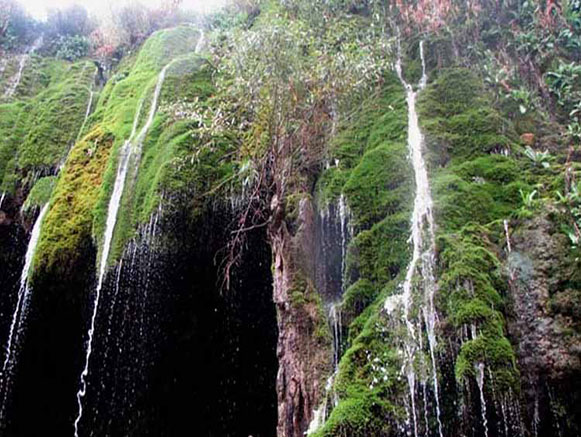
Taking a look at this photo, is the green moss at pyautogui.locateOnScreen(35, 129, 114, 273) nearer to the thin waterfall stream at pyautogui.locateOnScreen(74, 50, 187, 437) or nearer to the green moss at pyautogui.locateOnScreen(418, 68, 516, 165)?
the thin waterfall stream at pyautogui.locateOnScreen(74, 50, 187, 437)

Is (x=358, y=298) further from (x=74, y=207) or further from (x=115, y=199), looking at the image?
(x=74, y=207)

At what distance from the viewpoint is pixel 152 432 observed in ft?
28.3

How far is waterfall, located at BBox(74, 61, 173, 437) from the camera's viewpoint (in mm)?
8023

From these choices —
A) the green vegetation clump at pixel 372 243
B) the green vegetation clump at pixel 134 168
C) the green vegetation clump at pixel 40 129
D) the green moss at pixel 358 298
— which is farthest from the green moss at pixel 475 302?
the green vegetation clump at pixel 40 129

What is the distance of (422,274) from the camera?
18.5ft

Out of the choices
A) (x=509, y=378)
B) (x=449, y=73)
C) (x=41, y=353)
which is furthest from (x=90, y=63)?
(x=509, y=378)

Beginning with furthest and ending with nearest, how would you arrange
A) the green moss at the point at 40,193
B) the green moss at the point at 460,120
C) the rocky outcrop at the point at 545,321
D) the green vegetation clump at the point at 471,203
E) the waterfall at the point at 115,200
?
the green moss at the point at 40,193 < the waterfall at the point at 115,200 < the green moss at the point at 460,120 < the green vegetation clump at the point at 471,203 < the rocky outcrop at the point at 545,321

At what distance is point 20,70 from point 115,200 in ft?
28.4

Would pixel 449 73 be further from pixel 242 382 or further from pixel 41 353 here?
pixel 41 353

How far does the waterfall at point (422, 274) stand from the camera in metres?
4.95

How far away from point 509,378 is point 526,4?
7.13 metres

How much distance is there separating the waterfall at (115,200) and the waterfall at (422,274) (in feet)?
15.1

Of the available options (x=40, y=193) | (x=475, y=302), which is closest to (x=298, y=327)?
(x=475, y=302)

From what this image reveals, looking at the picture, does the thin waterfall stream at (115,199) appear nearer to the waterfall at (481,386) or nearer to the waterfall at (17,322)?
the waterfall at (17,322)
